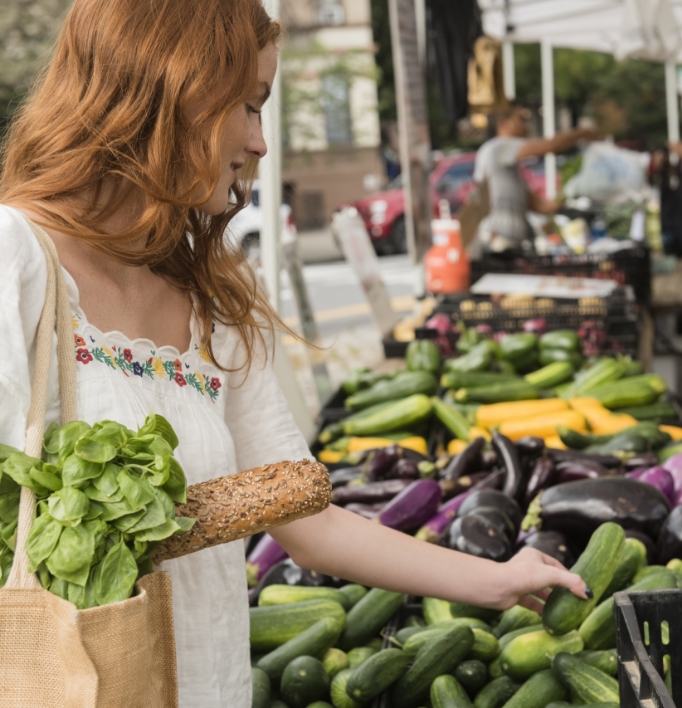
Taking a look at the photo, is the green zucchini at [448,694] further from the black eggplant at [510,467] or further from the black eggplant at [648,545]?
the black eggplant at [510,467]

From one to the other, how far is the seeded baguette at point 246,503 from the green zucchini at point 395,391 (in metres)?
2.94

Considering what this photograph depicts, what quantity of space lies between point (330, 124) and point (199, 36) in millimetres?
27996

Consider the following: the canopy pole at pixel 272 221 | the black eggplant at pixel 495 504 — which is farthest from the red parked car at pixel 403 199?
the black eggplant at pixel 495 504

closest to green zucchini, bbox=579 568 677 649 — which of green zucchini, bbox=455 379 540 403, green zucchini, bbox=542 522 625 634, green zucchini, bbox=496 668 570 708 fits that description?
green zucchini, bbox=542 522 625 634

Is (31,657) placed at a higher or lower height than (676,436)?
higher

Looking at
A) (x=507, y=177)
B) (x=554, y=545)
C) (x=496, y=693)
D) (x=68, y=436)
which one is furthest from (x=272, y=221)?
(x=507, y=177)

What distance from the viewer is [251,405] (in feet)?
5.61

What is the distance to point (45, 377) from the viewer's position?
116 centimetres

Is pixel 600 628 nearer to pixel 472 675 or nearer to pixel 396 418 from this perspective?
pixel 472 675

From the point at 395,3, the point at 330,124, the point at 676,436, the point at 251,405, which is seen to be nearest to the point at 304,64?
the point at 330,124

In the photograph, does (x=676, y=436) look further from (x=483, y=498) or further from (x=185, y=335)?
(x=185, y=335)

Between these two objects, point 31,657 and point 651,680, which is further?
point 651,680

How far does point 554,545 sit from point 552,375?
208 centimetres

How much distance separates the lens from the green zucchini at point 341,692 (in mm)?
2041
